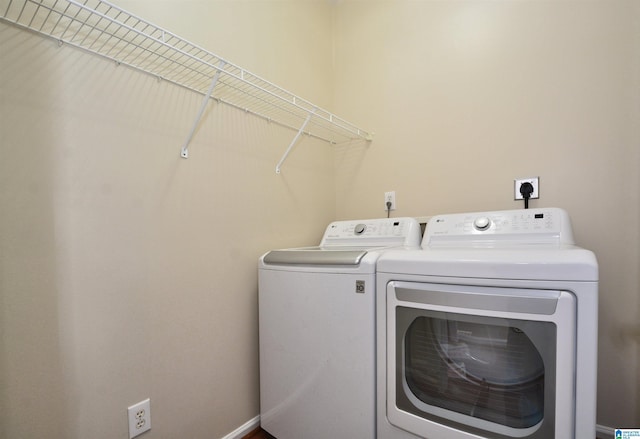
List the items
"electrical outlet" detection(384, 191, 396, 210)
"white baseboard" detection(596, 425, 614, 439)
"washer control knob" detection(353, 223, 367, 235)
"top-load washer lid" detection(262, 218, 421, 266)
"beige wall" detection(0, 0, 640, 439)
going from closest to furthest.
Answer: "beige wall" detection(0, 0, 640, 439) → "top-load washer lid" detection(262, 218, 421, 266) → "white baseboard" detection(596, 425, 614, 439) → "washer control knob" detection(353, 223, 367, 235) → "electrical outlet" detection(384, 191, 396, 210)

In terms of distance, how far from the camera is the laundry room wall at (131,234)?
0.83 meters

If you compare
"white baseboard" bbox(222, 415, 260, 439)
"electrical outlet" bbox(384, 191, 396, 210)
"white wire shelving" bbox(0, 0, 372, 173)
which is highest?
"white wire shelving" bbox(0, 0, 372, 173)

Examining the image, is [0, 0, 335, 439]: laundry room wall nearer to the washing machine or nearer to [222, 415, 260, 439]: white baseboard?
[222, 415, 260, 439]: white baseboard

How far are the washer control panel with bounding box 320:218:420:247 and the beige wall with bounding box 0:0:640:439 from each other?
9.3 inches

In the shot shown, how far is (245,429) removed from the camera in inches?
55.4

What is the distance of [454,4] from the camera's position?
65.4 inches

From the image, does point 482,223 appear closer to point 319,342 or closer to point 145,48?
point 319,342

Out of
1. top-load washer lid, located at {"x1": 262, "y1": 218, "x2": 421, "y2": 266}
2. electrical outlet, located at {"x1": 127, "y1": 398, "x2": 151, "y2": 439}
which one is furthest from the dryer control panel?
electrical outlet, located at {"x1": 127, "y1": 398, "x2": 151, "y2": 439}

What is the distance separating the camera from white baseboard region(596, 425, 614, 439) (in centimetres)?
126

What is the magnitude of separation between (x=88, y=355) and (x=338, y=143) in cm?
177

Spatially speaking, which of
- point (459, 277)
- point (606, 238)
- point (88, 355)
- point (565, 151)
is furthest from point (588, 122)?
point (88, 355)

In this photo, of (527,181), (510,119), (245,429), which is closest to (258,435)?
(245,429)

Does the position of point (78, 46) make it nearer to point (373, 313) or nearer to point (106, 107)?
point (106, 107)

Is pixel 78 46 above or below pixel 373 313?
above
